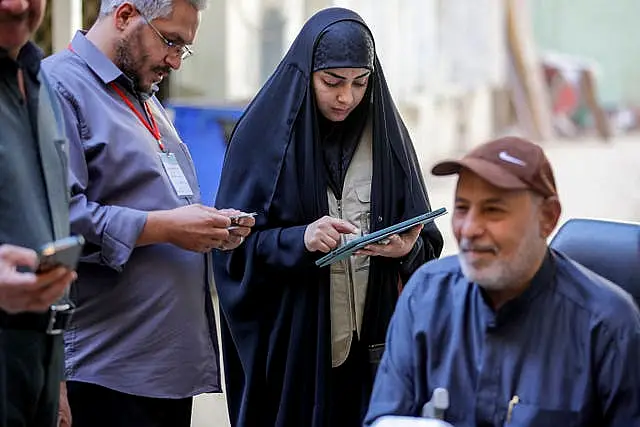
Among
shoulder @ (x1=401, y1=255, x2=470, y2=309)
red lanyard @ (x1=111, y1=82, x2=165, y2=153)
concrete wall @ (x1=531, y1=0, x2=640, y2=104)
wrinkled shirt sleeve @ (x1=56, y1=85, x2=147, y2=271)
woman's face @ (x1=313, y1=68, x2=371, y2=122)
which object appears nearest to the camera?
shoulder @ (x1=401, y1=255, x2=470, y2=309)

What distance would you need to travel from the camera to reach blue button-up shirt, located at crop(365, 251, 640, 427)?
264cm

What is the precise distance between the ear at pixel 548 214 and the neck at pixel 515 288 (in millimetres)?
51

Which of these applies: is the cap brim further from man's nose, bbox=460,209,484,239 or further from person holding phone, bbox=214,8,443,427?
person holding phone, bbox=214,8,443,427

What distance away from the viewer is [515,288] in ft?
9.04

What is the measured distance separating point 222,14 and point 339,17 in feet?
24.5

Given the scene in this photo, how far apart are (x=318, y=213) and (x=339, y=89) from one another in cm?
38

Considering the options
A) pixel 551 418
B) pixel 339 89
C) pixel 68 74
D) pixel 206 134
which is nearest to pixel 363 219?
pixel 339 89

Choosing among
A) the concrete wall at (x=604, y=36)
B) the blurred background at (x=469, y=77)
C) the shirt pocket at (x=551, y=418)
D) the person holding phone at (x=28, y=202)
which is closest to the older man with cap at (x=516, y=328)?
the shirt pocket at (x=551, y=418)

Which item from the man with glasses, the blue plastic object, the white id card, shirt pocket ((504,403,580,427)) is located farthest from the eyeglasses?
the blue plastic object

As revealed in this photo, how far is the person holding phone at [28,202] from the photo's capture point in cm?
258

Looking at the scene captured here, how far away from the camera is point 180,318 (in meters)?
3.44

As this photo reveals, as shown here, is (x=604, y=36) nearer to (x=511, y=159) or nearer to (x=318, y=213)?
(x=318, y=213)

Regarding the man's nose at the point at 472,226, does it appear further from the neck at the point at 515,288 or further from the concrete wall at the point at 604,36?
the concrete wall at the point at 604,36

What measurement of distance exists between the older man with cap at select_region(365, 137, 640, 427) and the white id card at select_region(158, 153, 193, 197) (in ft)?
2.99
